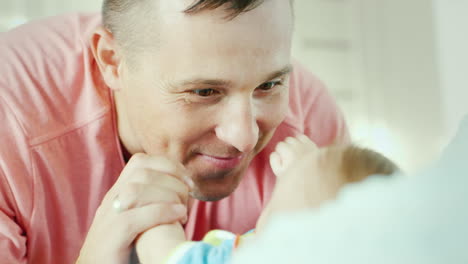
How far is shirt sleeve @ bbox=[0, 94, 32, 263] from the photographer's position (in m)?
0.65

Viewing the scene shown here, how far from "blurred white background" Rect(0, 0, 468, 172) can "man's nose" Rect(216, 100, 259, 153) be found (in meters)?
1.34

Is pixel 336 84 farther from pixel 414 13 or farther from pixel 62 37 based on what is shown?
pixel 62 37

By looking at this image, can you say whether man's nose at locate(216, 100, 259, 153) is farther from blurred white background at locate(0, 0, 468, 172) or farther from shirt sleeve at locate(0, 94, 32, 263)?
blurred white background at locate(0, 0, 468, 172)

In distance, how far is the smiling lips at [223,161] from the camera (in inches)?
27.9

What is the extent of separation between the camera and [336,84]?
206 cm

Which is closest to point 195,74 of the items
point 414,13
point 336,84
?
point 336,84

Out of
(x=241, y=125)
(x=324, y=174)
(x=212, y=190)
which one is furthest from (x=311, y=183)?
(x=212, y=190)

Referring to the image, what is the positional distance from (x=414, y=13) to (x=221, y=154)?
161 centimetres

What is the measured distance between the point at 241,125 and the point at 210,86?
0.06 meters

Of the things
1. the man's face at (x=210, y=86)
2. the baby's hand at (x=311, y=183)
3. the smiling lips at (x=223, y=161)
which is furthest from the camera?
the smiling lips at (x=223, y=161)

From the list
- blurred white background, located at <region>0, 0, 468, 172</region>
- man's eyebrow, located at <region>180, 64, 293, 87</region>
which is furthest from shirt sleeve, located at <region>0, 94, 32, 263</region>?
blurred white background, located at <region>0, 0, 468, 172</region>

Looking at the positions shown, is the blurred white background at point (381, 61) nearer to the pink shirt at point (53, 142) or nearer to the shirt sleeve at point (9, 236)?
the pink shirt at point (53, 142)

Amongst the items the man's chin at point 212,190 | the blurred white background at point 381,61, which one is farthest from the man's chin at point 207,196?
the blurred white background at point 381,61

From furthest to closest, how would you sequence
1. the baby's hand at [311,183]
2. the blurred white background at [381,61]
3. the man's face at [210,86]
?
1. the blurred white background at [381,61]
2. the man's face at [210,86]
3. the baby's hand at [311,183]
